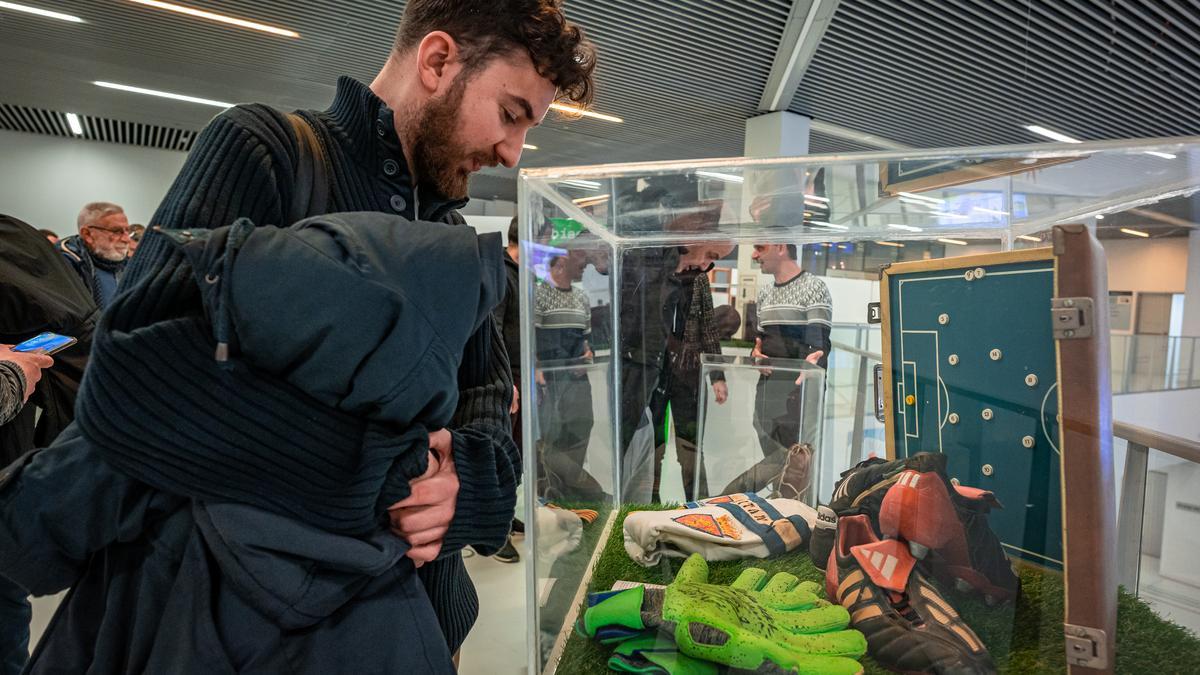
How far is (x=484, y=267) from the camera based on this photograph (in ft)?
1.79

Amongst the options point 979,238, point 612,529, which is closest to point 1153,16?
point 979,238

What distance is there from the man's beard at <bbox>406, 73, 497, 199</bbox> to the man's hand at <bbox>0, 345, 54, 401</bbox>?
41.4 inches

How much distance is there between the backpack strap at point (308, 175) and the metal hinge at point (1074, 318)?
797 millimetres

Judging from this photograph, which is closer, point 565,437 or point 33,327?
point 565,437

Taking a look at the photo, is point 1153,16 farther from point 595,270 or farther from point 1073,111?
point 595,270

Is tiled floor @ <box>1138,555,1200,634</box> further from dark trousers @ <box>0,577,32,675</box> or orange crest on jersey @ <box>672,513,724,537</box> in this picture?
dark trousers @ <box>0,577,32,675</box>

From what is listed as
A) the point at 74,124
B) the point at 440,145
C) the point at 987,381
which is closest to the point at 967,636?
the point at 987,381

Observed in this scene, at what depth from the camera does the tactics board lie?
29.5 inches

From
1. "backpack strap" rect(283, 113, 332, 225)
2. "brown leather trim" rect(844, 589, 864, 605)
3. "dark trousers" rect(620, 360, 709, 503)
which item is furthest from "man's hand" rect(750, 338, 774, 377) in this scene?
"backpack strap" rect(283, 113, 332, 225)

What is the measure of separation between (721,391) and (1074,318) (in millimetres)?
552

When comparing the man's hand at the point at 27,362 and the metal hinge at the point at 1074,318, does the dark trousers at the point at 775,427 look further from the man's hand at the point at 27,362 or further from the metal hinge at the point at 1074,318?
the man's hand at the point at 27,362

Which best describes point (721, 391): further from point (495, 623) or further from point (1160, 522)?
point (495, 623)

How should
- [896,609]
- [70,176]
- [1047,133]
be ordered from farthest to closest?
[70,176] → [1047,133] → [896,609]

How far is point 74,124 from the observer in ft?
19.6
